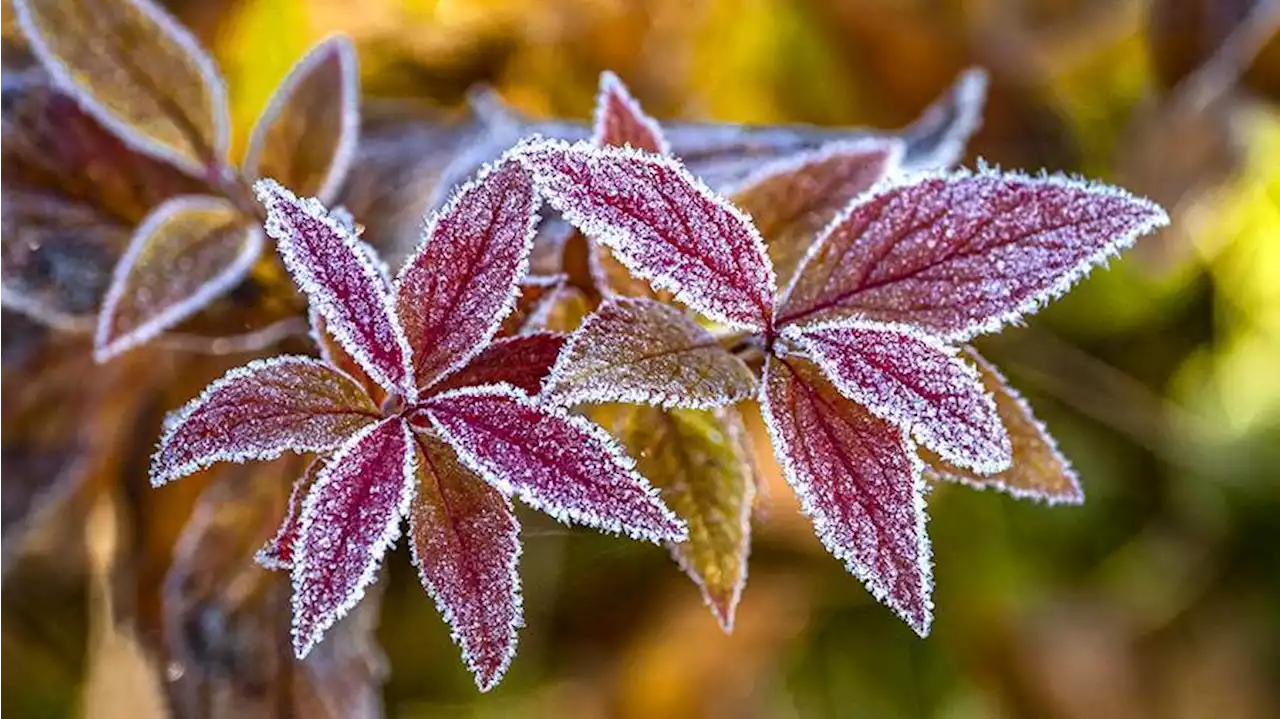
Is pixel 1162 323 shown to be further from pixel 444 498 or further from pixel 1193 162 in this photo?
pixel 444 498

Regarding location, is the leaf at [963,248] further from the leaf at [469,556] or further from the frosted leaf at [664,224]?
the leaf at [469,556]

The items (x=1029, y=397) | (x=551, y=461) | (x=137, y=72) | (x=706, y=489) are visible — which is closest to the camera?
(x=551, y=461)

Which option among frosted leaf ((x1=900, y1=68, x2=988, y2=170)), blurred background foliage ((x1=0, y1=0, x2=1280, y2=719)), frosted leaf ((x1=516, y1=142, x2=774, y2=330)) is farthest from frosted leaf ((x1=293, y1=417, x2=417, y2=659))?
blurred background foliage ((x1=0, y1=0, x2=1280, y2=719))

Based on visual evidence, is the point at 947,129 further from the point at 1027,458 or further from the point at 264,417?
the point at 264,417

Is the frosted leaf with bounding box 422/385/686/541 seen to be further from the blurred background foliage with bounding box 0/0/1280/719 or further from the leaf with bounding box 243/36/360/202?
the blurred background foliage with bounding box 0/0/1280/719

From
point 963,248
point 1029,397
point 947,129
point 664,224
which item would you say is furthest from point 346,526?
point 1029,397

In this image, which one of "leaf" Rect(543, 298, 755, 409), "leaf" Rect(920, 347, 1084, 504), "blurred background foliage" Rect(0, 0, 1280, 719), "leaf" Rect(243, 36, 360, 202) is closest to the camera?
"leaf" Rect(543, 298, 755, 409)
